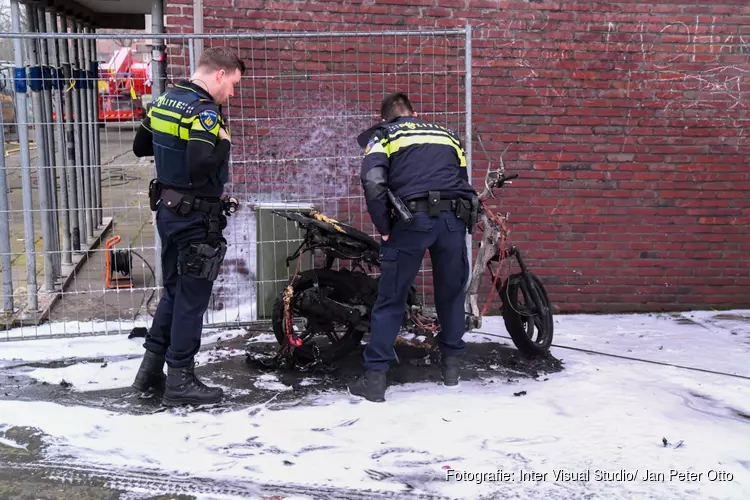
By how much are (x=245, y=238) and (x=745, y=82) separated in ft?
14.8

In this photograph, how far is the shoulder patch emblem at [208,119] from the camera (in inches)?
160

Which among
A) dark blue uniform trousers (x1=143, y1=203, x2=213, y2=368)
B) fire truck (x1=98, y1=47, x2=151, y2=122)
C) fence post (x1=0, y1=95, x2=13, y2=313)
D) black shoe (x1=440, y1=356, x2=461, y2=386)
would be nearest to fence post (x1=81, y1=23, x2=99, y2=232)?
fire truck (x1=98, y1=47, x2=151, y2=122)

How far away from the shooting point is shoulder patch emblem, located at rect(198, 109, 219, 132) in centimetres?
406

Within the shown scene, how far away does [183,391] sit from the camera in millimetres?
4344

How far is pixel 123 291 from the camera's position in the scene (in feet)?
22.3

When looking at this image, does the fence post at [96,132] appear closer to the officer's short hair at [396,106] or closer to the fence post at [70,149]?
the fence post at [70,149]

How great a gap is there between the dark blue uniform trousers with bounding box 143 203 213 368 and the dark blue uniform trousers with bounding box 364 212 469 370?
3.50 feet

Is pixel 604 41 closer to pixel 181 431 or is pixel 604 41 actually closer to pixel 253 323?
pixel 253 323

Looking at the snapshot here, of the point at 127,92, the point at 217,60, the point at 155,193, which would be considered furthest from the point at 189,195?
the point at 127,92

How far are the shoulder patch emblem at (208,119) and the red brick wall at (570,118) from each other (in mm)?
1783

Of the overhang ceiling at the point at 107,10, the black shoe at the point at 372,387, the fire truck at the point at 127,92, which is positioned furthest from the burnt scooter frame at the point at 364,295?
the overhang ceiling at the point at 107,10

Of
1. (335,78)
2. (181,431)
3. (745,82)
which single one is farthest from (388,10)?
(181,431)

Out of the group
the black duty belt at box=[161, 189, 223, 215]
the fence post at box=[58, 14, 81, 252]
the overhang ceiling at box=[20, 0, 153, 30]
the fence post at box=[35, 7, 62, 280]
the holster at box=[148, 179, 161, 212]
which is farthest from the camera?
the fence post at box=[58, 14, 81, 252]

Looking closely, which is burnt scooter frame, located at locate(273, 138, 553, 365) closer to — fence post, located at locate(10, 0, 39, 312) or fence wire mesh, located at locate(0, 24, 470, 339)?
fence wire mesh, located at locate(0, 24, 470, 339)
